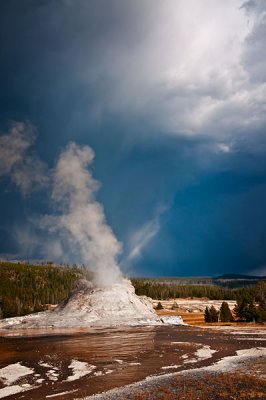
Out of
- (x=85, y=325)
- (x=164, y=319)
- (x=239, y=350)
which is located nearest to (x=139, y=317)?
(x=164, y=319)

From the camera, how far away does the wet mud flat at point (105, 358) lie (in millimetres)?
35562

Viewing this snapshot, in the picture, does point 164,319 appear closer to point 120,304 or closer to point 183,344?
point 120,304

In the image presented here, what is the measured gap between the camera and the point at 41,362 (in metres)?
48.4

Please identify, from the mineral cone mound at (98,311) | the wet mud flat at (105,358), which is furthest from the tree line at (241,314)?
the wet mud flat at (105,358)

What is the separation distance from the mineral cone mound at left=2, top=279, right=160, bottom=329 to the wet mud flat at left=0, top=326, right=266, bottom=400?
1353cm

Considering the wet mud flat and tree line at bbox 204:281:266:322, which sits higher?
tree line at bbox 204:281:266:322

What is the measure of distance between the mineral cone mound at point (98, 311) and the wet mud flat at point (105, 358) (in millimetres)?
13531

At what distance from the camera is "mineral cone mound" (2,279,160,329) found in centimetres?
9469

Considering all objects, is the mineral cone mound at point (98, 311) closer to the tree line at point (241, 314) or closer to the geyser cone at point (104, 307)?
the geyser cone at point (104, 307)

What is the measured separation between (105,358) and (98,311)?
163 feet

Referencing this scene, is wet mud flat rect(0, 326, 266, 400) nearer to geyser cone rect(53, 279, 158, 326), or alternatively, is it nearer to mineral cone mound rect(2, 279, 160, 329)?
mineral cone mound rect(2, 279, 160, 329)

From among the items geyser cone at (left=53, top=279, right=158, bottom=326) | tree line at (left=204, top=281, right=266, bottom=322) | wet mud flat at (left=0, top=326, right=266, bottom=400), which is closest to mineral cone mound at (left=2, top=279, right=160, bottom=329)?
geyser cone at (left=53, top=279, right=158, bottom=326)

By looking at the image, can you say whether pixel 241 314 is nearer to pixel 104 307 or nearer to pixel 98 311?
pixel 104 307

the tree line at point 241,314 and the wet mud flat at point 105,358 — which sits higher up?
the tree line at point 241,314
